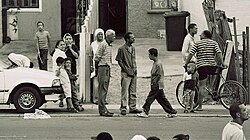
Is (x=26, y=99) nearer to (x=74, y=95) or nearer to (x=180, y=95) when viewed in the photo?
(x=74, y=95)

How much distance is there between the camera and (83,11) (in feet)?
90.2

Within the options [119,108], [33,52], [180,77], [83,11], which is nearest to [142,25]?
[83,11]

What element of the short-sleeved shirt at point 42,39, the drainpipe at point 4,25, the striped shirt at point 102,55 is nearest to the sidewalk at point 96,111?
the striped shirt at point 102,55

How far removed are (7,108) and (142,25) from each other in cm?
1239

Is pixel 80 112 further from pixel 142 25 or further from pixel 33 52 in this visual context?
pixel 142 25

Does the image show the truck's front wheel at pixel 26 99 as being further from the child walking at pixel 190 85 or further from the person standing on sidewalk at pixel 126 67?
the child walking at pixel 190 85

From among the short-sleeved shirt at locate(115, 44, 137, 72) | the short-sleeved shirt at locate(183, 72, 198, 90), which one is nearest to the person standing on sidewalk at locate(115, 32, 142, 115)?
the short-sleeved shirt at locate(115, 44, 137, 72)

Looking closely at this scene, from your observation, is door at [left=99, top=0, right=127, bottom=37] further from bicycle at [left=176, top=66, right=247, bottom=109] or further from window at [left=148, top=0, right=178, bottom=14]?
bicycle at [left=176, top=66, right=247, bottom=109]

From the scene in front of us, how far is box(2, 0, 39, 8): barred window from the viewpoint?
2722 centimetres

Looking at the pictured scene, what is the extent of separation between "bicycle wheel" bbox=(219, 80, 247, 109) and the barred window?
13252 mm

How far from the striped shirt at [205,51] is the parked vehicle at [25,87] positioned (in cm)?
311

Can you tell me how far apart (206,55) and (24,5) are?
44.6 ft

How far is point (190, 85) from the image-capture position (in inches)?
600

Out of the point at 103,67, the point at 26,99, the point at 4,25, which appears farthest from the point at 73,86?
the point at 4,25
